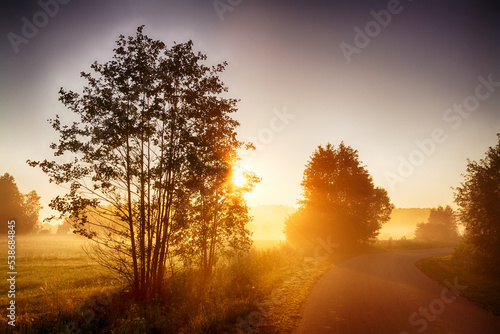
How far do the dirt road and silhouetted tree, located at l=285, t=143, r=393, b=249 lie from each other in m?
16.4

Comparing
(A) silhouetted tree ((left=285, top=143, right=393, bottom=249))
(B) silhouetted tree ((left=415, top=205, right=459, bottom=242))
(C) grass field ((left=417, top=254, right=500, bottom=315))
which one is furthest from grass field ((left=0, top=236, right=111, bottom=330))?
(B) silhouetted tree ((left=415, top=205, right=459, bottom=242))

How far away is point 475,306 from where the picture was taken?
31.7ft

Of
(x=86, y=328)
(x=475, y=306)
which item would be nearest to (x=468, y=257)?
(x=475, y=306)

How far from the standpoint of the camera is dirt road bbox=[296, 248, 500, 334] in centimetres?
727

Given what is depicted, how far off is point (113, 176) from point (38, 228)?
8617cm

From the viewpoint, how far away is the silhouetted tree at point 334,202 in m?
30.5

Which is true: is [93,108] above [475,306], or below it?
above

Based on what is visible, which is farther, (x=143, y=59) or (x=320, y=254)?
(x=320, y=254)

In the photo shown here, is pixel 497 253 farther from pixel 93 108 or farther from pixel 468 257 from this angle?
pixel 93 108

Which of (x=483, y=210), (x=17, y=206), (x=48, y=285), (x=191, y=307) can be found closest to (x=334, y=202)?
(x=483, y=210)

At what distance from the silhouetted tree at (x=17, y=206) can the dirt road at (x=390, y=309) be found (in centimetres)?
7403

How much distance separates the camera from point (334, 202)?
31.5 meters

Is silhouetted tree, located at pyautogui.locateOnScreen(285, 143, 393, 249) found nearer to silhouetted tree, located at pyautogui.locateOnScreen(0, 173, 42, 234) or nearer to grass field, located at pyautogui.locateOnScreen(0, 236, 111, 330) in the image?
grass field, located at pyautogui.locateOnScreen(0, 236, 111, 330)

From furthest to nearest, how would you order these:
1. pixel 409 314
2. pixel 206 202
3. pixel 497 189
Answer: pixel 497 189
pixel 206 202
pixel 409 314
